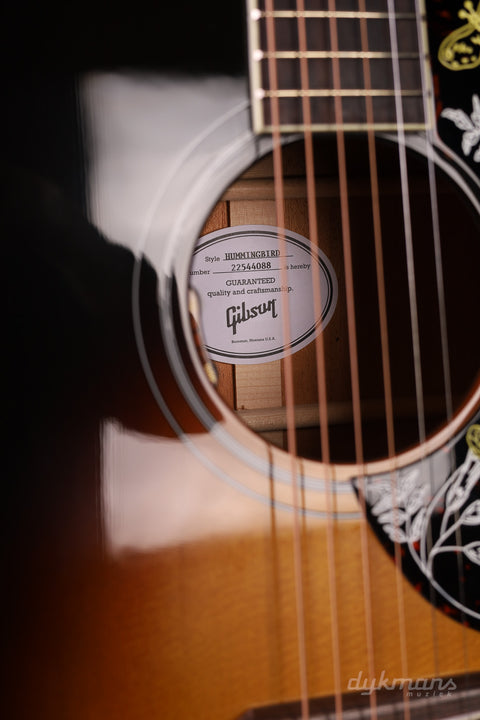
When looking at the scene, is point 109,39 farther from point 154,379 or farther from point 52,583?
point 52,583

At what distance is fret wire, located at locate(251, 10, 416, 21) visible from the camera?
20.5 inches

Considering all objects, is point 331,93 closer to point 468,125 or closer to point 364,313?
point 468,125

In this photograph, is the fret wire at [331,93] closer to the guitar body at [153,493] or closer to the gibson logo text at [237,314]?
the guitar body at [153,493]

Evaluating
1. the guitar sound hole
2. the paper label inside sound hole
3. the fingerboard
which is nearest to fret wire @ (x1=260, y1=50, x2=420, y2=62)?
the fingerboard

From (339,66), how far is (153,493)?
0.39 m

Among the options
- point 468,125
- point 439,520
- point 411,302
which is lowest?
point 439,520

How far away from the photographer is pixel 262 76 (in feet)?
1.69

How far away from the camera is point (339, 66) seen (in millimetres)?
535

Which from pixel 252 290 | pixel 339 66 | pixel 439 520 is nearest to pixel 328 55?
pixel 339 66

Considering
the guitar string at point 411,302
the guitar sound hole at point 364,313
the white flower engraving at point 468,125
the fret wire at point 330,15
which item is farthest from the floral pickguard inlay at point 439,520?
the fret wire at point 330,15

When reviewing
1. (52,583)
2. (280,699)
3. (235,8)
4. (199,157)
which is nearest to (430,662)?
(280,699)

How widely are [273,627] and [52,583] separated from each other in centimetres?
18

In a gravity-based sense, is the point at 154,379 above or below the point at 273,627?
above

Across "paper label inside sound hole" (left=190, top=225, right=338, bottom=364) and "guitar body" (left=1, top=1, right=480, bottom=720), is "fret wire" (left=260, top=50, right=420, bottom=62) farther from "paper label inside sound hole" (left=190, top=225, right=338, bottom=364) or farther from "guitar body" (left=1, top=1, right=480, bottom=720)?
"paper label inside sound hole" (left=190, top=225, right=338, bottom=364)
